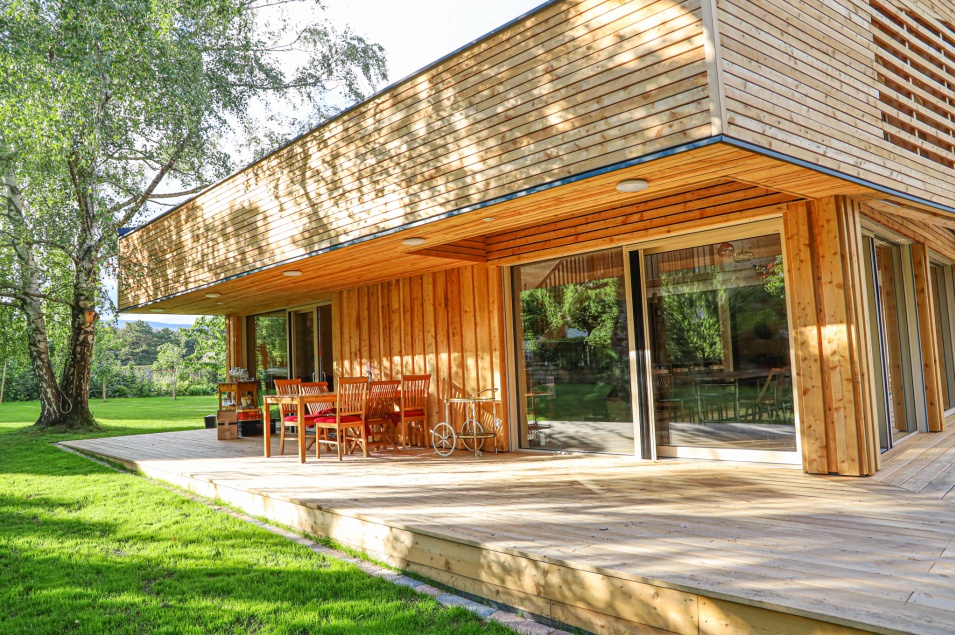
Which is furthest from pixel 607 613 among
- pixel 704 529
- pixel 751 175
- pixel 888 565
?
pixel 751 175

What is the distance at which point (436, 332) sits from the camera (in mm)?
8031

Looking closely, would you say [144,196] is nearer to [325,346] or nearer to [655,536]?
[325,346]

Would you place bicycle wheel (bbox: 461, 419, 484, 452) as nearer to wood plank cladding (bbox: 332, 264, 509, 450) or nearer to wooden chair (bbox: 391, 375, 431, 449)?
wood plank cladding (bbox: 332, 264, 509, 450)

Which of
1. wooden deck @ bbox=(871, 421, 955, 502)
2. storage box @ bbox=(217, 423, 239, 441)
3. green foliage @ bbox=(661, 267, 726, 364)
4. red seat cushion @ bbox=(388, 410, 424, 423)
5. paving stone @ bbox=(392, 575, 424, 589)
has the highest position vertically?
green foliage @ bbox=(661, 267, 726, 364)

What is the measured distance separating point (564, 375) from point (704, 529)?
133 inches

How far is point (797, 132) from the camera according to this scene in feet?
12.9

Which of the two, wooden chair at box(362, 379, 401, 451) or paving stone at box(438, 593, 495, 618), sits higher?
wooden chair at box(362, 379, 401, 451)

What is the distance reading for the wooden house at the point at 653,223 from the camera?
3.93 metres

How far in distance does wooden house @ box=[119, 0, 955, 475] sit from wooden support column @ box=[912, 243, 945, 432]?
30 mm

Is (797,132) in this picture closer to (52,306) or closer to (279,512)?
(279,512)

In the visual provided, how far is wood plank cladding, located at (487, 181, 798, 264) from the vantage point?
17.6 feet

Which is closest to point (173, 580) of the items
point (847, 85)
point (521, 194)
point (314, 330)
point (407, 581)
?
point (407, 581)

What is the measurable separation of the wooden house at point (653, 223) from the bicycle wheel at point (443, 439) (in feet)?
0.98

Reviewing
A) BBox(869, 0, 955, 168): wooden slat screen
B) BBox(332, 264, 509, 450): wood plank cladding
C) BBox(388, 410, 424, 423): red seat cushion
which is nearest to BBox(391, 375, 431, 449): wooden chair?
BBox(388, 410, 424, 423): red seat cushion
